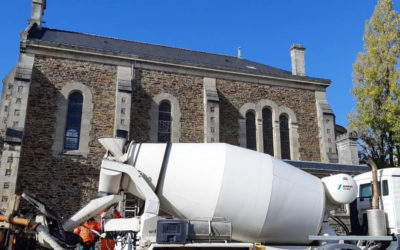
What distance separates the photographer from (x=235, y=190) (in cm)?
655

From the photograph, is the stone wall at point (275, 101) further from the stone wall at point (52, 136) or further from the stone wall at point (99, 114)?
the stone wall at point (52, 136)

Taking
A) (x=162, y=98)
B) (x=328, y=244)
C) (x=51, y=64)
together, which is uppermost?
(x=51, y=64)

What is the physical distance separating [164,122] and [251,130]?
4.78 metres

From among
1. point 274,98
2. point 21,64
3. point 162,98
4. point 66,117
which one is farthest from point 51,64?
point 274,98

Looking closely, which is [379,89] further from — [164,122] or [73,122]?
[73,122]

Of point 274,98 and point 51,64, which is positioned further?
point 274,98

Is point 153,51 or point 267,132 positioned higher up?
point 153,51

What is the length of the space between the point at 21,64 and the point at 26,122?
2638mm

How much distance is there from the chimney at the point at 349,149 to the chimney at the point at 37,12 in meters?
17.8

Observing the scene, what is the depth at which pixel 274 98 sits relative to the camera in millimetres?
19266

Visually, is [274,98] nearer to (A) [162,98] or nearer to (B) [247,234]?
(A) [162,98]

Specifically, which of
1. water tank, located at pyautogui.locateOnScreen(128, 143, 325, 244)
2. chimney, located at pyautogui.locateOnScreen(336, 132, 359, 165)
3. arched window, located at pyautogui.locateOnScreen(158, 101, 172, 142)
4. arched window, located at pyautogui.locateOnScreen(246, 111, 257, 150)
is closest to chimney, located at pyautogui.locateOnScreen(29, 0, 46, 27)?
arched window, located at pyautogui.locateOnScreen(158, 101, 172, 142)

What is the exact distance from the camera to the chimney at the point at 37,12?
62.8 feet

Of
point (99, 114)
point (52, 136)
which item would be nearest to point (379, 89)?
point (99, 114)
